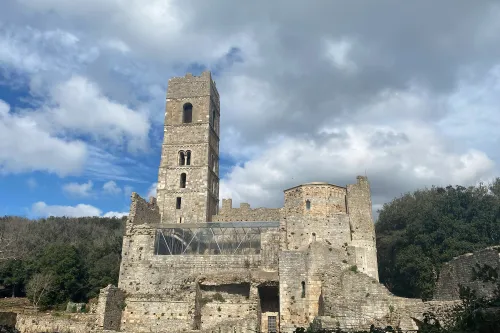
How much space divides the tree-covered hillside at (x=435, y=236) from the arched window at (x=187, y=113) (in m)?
24.2

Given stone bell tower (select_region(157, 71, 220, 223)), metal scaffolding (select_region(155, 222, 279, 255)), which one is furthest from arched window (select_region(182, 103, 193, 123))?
metal scaffolding (select_region(155, 222, 279, 255))

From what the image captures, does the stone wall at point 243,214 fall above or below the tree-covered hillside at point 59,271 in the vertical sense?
above

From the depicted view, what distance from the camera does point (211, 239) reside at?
104 ft

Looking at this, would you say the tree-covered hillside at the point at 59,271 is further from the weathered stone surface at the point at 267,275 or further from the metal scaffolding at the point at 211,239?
the metal scaffolding at the point at 211,239

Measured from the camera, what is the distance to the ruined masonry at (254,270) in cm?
2294

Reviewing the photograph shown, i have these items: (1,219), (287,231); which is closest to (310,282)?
(287,231)

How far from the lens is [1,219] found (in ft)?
241

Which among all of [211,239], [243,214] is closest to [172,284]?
[211,239]

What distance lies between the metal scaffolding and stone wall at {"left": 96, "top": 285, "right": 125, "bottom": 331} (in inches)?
169

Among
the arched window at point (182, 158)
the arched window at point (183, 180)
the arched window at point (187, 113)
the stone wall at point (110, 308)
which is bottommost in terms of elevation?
the stone wall at point (110, 308)

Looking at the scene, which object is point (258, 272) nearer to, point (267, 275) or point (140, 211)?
point (267, 275)

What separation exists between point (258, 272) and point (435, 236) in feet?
51.4

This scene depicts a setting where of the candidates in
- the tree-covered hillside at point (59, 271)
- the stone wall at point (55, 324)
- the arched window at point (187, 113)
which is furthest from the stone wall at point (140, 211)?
the arched window at point (187, 113)

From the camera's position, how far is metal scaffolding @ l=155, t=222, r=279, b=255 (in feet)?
101
